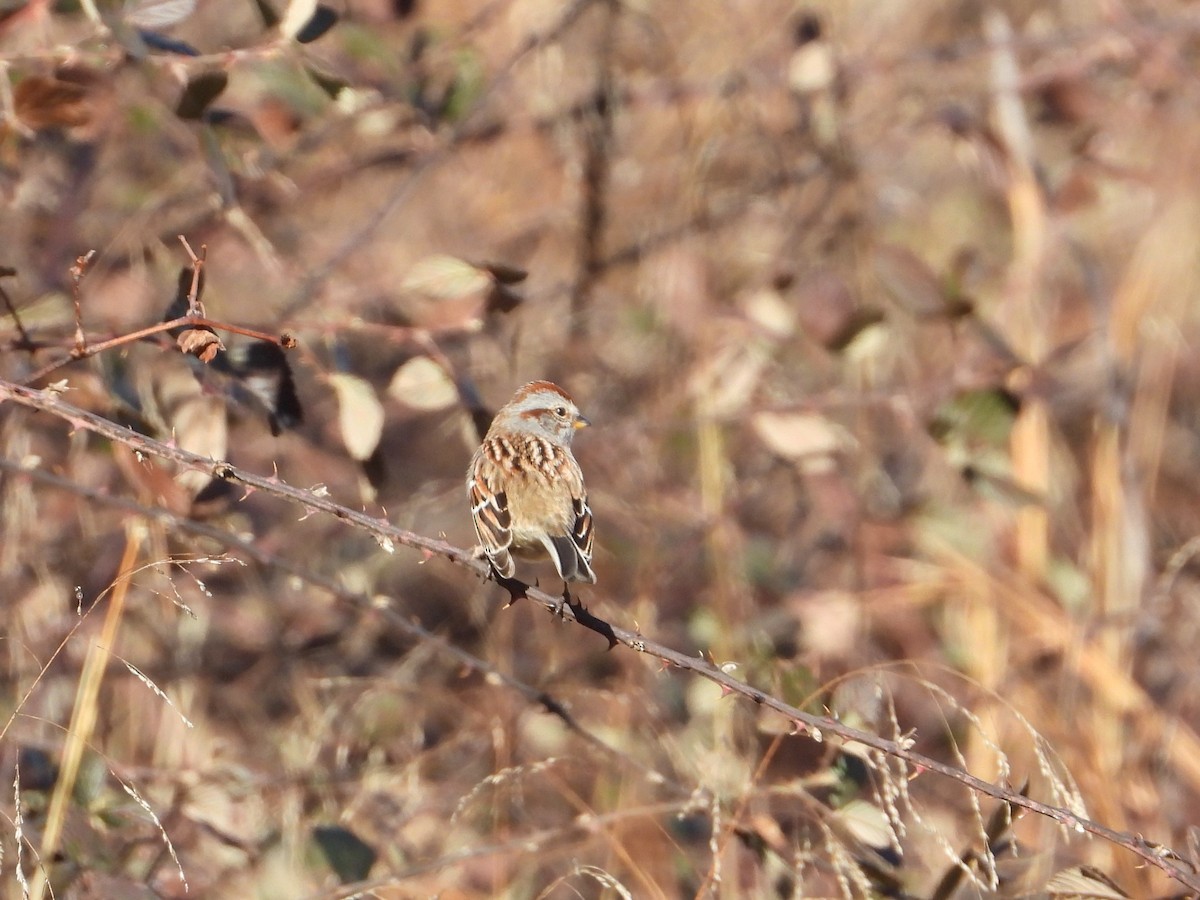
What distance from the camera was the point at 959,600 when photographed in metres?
4.03

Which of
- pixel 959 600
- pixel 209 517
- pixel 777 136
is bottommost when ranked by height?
pixel 959 600

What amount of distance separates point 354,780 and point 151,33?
1.67 meters

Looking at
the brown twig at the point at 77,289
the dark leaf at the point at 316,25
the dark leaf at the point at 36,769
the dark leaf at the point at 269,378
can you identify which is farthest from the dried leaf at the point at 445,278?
the dark leaf at the point at 36,769

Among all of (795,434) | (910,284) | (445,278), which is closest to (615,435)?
(795,434)

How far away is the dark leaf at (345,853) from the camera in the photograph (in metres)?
2.58

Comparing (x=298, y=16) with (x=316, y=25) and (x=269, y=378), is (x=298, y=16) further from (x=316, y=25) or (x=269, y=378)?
(x=269, y=378)

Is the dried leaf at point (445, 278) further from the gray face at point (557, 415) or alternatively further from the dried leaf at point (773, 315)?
the dried leaf at point (773, 315)

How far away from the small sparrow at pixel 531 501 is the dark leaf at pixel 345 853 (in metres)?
0.60

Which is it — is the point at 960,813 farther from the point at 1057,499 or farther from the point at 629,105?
the point at 629,105

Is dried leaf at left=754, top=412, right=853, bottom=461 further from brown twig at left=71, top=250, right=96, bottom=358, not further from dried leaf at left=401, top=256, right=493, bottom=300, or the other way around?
brown twig at left=71, top=250, right=96, bottom=358

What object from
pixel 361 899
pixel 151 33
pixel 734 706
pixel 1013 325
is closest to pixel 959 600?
pixel 1013 325

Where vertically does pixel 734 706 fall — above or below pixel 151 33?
below

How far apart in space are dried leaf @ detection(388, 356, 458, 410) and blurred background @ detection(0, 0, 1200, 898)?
0.4 inches

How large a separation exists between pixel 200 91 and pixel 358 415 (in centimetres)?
69
